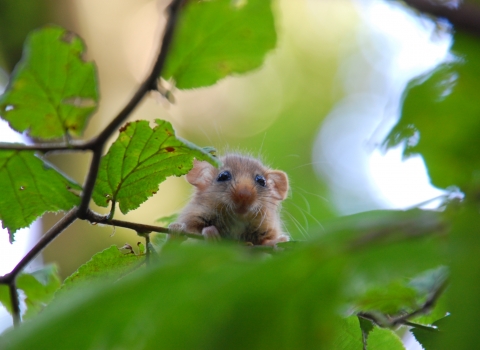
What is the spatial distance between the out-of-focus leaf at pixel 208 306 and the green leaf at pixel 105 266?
1.20 meters

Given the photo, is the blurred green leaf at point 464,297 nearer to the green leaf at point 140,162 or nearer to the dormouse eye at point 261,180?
the green leaf at point 140,162

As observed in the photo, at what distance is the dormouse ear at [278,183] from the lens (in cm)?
420

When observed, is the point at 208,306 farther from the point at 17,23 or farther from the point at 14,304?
the point at 17,23

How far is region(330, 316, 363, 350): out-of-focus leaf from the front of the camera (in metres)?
1.68

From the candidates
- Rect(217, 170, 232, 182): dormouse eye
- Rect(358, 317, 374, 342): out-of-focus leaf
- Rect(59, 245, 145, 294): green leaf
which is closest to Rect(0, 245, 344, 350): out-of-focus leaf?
Rect(358, 317, 374, 342): out-of-focus leaf

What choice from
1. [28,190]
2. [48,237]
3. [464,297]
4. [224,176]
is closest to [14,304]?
[48,237]

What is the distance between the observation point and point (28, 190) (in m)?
1.78

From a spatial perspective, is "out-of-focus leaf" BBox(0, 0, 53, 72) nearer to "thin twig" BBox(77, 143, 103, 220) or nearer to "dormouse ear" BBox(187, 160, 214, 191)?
"dormouse ear" BBox(187, 160, 214, 191)

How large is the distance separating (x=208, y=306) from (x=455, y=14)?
480 millimetres

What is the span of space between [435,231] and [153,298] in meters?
A: 0.38

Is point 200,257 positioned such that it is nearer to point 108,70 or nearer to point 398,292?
point 398,292

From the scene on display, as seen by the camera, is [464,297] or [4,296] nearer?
[464,297]

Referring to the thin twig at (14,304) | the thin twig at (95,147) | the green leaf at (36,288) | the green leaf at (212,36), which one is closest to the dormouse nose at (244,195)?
the green leaf at (36,288)

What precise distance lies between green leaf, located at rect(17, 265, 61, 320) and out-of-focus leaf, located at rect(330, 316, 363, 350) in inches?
49.4
